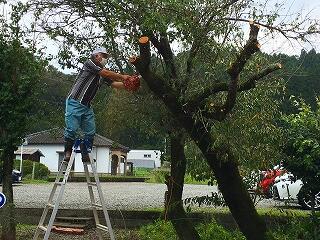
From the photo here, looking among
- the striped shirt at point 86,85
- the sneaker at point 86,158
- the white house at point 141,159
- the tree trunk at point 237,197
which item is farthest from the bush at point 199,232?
the white house at point 141,159

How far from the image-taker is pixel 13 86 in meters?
8.89

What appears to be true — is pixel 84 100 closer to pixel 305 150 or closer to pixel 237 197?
pixel 237 197

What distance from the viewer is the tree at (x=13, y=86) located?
28.8ft

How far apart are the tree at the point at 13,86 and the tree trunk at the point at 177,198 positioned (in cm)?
260

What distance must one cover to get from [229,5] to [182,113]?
4.95 feet

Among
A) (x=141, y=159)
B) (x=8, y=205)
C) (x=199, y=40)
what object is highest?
(x=141, y=159)

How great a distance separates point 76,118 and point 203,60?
1.93m

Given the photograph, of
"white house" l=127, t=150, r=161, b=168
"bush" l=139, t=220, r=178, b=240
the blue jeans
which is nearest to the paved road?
"bush" l=139, t=220, r=178, b=240

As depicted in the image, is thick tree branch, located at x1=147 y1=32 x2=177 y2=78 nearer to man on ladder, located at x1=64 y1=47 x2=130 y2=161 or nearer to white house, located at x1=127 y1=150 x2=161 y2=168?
man on ladder, located at x1=64 y1=47 x2=130 y2=161

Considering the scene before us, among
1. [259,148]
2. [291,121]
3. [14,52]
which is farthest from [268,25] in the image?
[14,52]

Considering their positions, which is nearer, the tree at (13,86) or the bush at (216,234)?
the bush at (216,234)

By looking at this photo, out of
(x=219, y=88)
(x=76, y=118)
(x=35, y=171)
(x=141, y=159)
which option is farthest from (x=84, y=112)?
(x=141, y=159)

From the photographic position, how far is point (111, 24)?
6.43 m

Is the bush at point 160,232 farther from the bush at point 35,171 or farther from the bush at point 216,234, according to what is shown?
the bush at point 35,171
